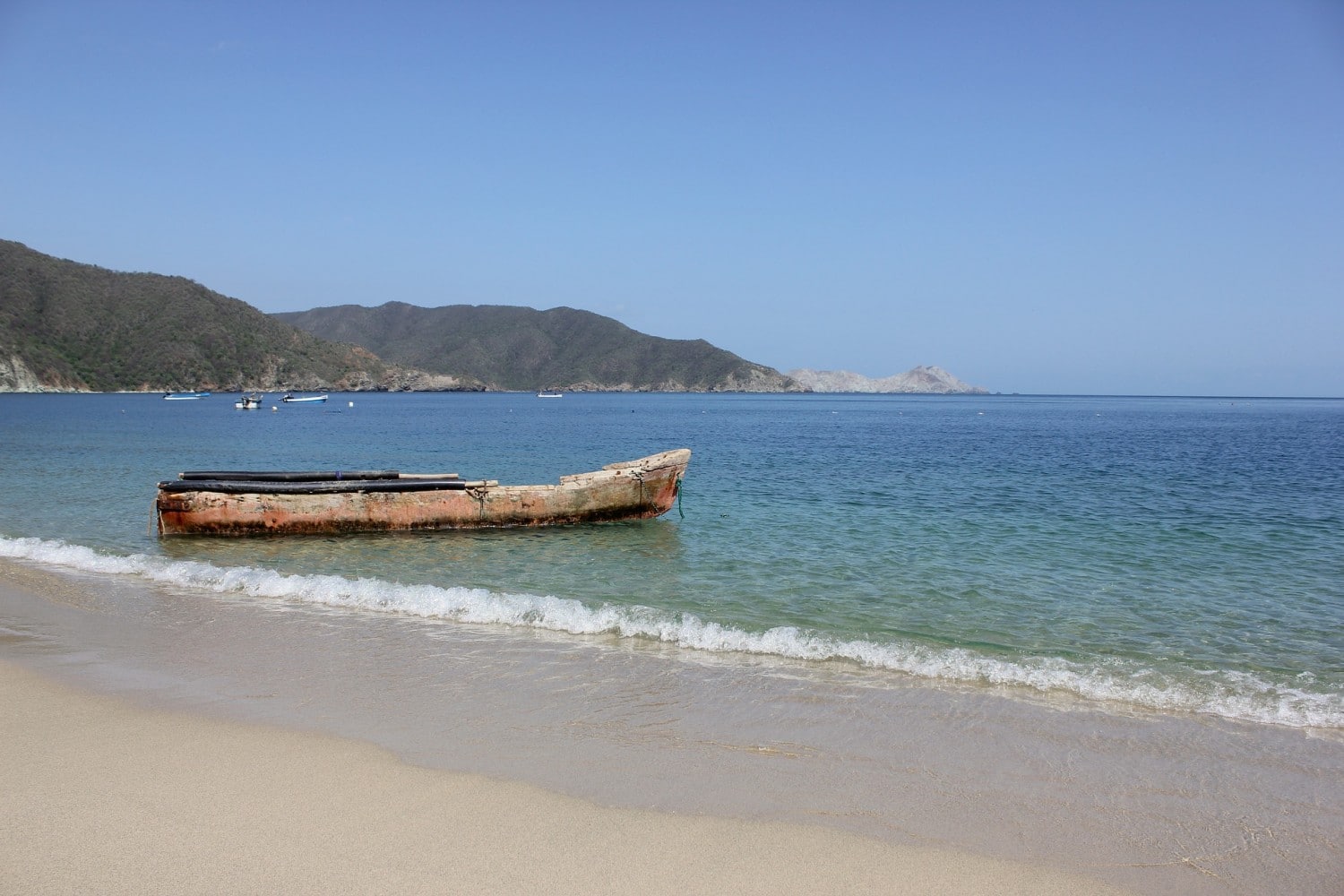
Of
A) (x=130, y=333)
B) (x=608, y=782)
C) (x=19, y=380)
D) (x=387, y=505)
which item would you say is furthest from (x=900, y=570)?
(x=130, y=333)

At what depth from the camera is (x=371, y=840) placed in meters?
3.97

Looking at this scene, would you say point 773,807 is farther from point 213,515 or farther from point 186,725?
point 213,515

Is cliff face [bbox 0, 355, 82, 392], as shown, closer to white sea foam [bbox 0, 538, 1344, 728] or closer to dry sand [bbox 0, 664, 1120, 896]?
white sea foam [bbox 0, 538, 1344, 728]

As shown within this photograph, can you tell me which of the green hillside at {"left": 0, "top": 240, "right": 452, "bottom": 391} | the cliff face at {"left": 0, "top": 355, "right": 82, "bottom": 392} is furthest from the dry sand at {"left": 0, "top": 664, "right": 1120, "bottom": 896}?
the green hillside at {"left": 0, "top": 240, "right": 452, "bottom": 391}

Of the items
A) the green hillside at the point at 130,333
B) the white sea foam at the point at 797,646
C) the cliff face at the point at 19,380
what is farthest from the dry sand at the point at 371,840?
the green hillside at the point at 130,333

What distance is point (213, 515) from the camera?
45.9ft

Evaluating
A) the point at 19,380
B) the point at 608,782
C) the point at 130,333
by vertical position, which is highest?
the point at 130,333

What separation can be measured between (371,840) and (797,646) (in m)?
4.46

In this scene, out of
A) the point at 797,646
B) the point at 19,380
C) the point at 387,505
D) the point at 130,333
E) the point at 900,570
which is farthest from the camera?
the point at 130,333

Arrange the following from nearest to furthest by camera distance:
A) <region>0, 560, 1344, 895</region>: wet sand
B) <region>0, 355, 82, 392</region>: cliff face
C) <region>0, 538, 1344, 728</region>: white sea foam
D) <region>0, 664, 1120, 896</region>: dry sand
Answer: <region>0, 664, 1120, 896</region>: dry sand < <region>0, 560, 1344, 895</region>: wet sand < <region>0, 538, 1344, 728</region>: white sea foam < <region>0, 355, 82, 392</region>: cliff face

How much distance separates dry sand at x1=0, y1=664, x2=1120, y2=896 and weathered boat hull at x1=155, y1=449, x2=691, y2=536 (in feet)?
31.0

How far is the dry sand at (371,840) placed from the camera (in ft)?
12.0

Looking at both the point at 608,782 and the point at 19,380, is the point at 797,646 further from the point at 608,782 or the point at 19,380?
the point at 19,380

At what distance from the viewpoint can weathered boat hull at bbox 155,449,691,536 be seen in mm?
13953
